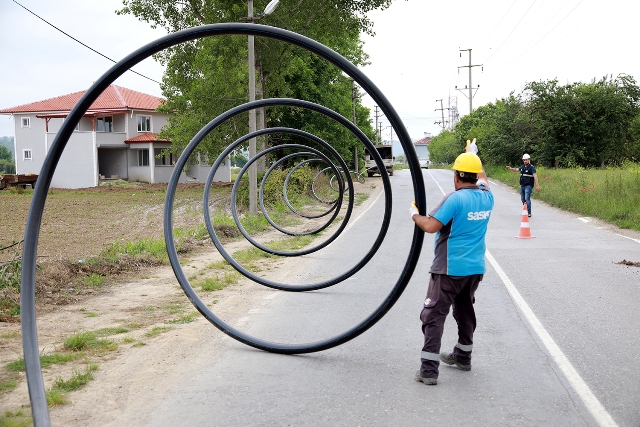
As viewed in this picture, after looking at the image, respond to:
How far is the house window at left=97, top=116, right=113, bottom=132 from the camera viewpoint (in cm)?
5022

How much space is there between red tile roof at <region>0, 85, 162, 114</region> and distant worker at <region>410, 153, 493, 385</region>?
45.8m

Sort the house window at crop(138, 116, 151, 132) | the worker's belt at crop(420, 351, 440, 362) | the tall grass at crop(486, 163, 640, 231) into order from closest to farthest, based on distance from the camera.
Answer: the worker's belt at crop(420, 351, 440, 362)
the tall grass at crop(486, 163, 640, 231)
the house window at crop(138, 116, 151, 132)

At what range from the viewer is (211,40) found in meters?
26.6

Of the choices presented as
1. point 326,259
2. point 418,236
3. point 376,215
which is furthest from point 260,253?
point 376,215

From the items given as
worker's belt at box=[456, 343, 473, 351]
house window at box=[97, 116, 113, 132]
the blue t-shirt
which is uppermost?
house window at box=[97, 116, 113, 132]

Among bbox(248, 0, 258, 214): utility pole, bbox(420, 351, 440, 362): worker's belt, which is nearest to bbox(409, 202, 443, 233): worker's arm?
bbox(420, 351, 440, 362): worker's belt

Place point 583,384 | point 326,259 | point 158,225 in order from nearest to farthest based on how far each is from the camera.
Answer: point 583,384 → point 326,259 → point 158,225

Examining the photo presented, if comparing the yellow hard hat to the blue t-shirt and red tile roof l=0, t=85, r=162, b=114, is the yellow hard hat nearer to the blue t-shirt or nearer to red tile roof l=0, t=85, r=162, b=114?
the blue t-shirt

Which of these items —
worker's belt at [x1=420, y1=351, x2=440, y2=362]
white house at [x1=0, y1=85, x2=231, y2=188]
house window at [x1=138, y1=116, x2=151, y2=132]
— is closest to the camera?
worker's belt at [x1=420, y1=351, x2=440, y2=362]

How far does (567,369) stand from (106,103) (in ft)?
162

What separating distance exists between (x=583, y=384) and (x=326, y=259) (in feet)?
23.6

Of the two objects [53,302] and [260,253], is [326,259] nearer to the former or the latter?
[260,253]

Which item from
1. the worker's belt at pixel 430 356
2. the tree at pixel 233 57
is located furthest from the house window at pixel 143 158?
the worker's belt at pixel 430 356

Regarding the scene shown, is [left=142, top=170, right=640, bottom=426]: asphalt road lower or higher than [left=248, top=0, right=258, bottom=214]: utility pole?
lower
